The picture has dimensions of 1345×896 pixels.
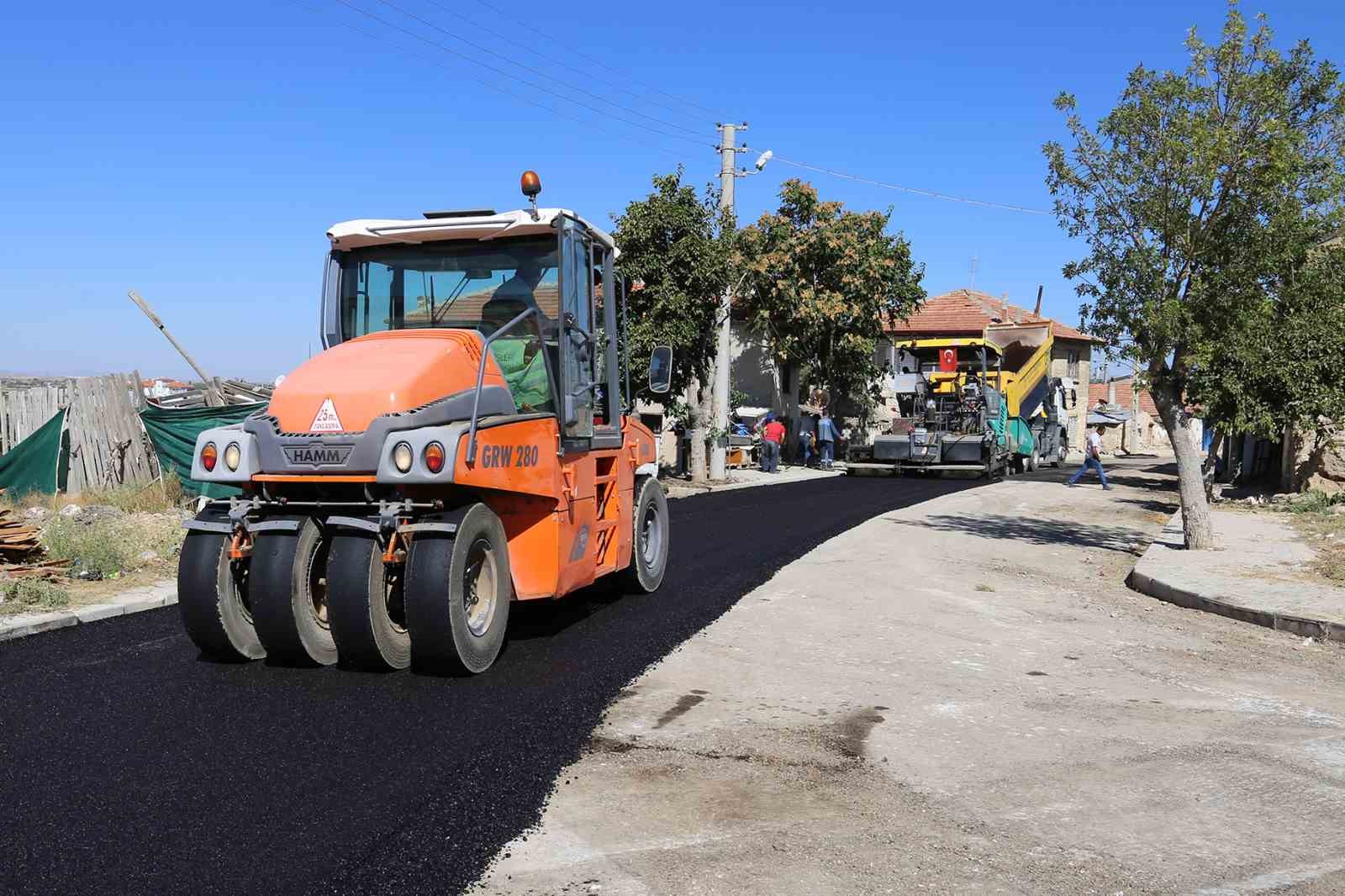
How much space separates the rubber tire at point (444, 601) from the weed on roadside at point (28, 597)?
3.89 meters

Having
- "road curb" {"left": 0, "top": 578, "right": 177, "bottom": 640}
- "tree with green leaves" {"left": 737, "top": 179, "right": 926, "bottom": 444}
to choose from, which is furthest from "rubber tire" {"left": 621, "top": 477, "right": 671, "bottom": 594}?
"tree with green leaves" {"left": 737, "top": 179, "right": 926, "bottom": 444}

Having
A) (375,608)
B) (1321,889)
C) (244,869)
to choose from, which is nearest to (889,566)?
(375,608)

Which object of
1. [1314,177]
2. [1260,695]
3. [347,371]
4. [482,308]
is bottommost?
[1260,695]

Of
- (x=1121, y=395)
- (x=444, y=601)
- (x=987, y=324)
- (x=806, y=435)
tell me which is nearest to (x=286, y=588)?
(x=444, y=601)

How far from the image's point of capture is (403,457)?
587 centimetres

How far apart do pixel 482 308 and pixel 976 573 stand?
6270 mm

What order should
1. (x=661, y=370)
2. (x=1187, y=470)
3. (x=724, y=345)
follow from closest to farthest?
(x=661, y=370) < (x=1187, y=470) < (x=724, y=345)

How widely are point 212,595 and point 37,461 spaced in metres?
10.6

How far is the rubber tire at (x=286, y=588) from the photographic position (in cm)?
616

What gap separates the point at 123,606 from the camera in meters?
8.68

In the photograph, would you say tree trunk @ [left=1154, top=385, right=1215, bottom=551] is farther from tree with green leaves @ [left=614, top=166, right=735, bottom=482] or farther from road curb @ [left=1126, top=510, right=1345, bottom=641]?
tree with green leaves @ [left=614, top=166, right=735, bottom=482]

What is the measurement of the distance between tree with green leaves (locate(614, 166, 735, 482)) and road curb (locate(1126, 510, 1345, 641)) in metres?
11.2

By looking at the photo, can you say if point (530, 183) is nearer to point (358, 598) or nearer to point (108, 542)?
point (358, 598)

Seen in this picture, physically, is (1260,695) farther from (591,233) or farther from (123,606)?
(123,606)
